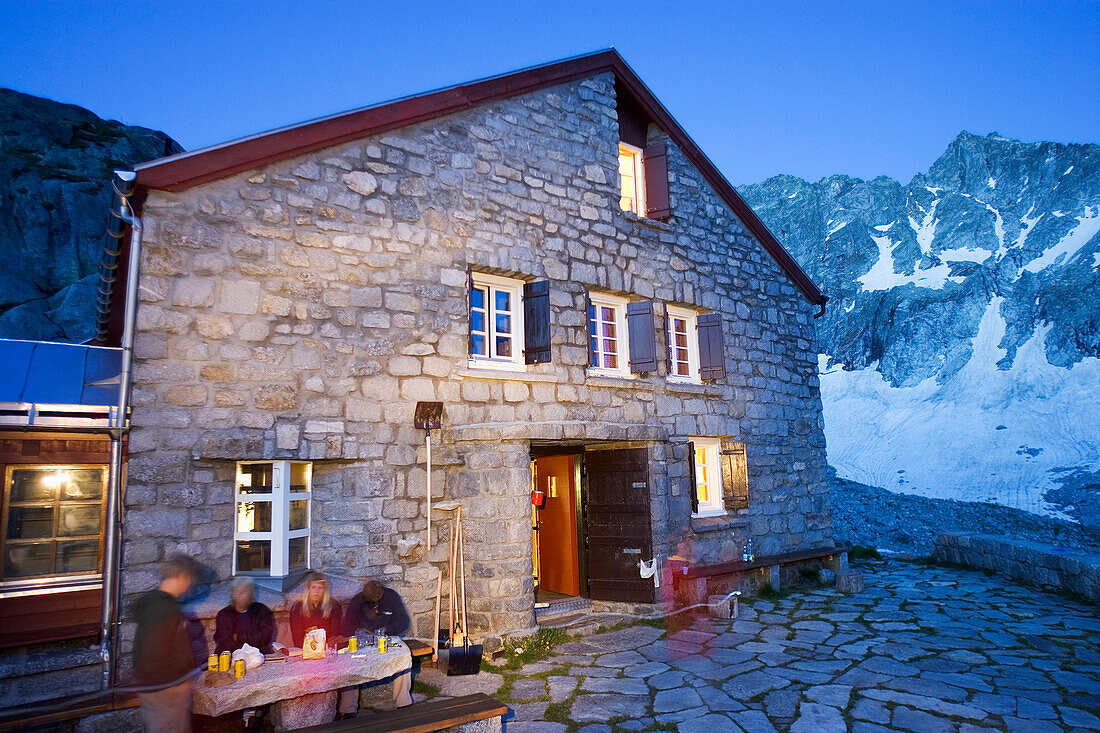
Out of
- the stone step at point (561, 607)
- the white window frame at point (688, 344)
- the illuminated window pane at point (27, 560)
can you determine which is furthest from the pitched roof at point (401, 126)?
the stone step at point (561, 607)

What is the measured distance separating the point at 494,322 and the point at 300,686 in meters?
4.76

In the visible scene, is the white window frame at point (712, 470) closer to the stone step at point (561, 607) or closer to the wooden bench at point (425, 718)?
the stone step at point (561, 607)

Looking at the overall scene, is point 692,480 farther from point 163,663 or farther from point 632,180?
point 163,663

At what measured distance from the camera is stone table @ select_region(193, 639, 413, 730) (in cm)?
419

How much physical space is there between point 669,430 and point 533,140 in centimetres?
457

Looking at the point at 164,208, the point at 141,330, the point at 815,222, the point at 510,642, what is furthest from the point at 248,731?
the point at 815,222

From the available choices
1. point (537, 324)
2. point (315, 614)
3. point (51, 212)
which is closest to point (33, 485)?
point (315, 614)

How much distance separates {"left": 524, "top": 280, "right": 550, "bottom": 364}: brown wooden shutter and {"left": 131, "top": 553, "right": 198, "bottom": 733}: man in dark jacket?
15.6ft

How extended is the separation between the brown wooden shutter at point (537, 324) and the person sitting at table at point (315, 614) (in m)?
3.68

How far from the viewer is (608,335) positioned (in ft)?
30.6

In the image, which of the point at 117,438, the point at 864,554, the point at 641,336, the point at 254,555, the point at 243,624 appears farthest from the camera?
the point at 864,554

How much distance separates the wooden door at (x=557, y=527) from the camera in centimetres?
949

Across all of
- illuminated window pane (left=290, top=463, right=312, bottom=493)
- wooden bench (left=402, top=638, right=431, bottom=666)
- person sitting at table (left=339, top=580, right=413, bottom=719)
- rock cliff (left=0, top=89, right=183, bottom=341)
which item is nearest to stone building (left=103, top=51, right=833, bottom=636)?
illuminated window pane (left=290, top=463, right=312, bottom=493)

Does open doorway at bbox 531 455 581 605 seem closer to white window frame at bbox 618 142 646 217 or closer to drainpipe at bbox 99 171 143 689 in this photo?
white window frame at bbox 618 142 646 217
